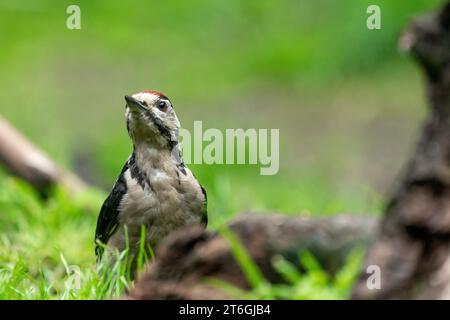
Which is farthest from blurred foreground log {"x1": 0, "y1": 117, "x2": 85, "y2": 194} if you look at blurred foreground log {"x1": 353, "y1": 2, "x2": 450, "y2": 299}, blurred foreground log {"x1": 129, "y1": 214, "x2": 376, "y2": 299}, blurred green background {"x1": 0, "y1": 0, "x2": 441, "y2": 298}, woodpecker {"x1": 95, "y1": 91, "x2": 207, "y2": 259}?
woodpecker {"x1": 95, "y1": 91, "x2": 207, "y2": 259}

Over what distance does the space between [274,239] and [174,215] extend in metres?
2.58

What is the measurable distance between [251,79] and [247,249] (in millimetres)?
4312

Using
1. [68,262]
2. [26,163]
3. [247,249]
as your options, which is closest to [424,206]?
[247,249]

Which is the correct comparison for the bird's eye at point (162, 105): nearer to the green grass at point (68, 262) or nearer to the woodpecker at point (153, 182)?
the woodpecker at point (153, 182)

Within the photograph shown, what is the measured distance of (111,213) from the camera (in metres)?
2.04

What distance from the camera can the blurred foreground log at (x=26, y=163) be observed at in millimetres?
5465

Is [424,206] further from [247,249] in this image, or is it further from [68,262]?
[68,262]

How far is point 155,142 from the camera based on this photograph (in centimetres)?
198

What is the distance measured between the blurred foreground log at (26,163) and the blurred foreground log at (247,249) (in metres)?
1.39

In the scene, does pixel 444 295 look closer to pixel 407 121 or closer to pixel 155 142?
pixel 155 142

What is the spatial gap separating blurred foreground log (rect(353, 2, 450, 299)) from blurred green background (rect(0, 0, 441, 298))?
269cm

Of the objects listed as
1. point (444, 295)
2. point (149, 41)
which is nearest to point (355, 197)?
point (149, 41)

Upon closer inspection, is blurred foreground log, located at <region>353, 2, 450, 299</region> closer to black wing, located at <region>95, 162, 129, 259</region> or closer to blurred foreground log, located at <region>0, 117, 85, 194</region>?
black wing, located at <region>95, 162, 129, 259</region>

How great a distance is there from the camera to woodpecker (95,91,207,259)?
6.32ft
